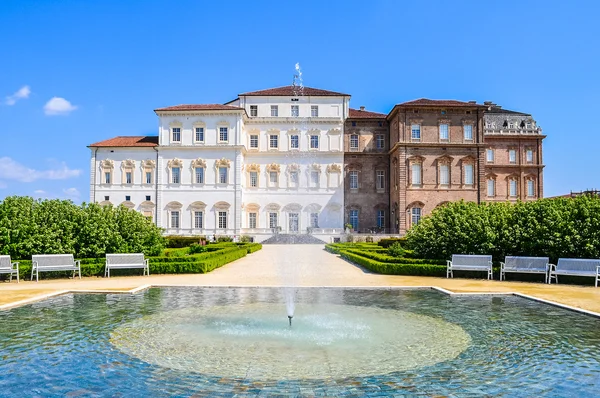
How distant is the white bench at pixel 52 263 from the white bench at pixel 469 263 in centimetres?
1058

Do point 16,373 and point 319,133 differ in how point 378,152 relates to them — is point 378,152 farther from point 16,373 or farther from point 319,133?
point 16,373

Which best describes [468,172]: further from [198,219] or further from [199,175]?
[198,219]

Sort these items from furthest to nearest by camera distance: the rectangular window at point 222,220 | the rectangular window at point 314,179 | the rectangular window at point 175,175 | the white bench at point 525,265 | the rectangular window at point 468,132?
the rectangular window at point 314,179 < the rectangular window at point 175,175 < the rectangular window at point 222,220 < the rectangular window at point 468,132 < the white bench at point 525,265

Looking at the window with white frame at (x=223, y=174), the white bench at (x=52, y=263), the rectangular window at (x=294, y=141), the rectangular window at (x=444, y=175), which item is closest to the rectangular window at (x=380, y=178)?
the rectangular window at (x=444, y=175)

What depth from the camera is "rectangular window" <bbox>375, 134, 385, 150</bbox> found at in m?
45.0

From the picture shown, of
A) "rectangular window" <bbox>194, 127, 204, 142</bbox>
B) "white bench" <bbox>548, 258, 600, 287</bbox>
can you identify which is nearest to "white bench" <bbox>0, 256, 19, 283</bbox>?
"white bench" <bbox>548, 258, 600, 287</bbox>

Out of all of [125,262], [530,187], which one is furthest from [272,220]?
[125,262]

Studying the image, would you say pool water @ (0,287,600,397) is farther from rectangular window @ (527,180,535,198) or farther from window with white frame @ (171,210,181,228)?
rectangular window @ (527,180,535,198)

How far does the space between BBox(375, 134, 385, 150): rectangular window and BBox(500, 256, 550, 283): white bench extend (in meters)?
31.4

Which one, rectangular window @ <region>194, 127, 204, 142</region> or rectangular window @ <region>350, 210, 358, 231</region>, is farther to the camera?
rectangular window @ <region>350, 210, 358, 231</region>

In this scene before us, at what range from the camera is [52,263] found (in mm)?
13656

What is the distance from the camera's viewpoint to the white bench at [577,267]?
12549 mm

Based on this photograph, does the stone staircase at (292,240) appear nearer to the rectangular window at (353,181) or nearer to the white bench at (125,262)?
the rectangular window at (353,181)

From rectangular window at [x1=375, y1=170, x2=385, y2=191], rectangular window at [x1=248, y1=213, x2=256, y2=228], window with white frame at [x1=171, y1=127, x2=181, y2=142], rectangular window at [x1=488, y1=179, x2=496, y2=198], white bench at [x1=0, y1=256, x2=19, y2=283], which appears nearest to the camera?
white bench at [x1=0, y1=256, x2=19, y2=283]
